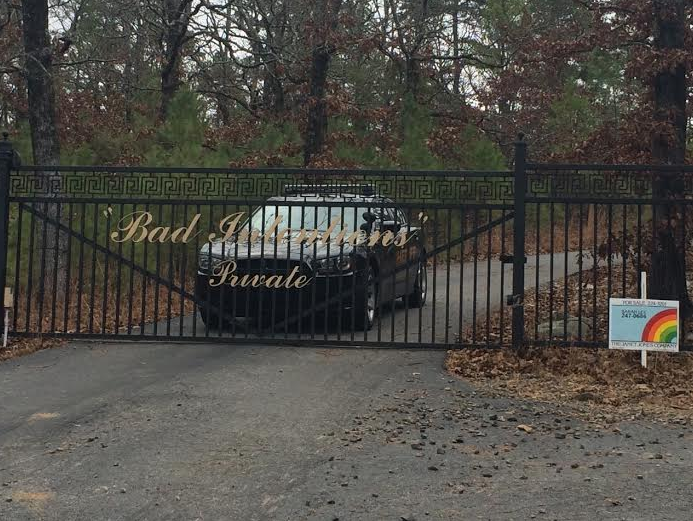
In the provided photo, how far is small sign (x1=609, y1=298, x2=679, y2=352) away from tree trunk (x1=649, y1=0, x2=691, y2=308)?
4.43 feet

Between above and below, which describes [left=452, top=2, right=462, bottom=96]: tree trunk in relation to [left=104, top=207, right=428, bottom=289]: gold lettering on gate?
above

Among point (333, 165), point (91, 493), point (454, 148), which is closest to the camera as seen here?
point (91, 493)

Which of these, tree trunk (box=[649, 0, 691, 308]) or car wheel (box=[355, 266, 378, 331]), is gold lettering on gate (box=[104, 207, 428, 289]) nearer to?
car wheel (box=[355, 266, 378, 331])

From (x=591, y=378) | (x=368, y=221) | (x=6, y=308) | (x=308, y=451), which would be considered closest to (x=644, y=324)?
(x=591, y=378)

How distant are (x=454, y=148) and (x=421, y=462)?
17416mm

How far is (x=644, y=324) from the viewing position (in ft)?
25.6

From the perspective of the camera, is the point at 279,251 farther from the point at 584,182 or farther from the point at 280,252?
the point at 584,182

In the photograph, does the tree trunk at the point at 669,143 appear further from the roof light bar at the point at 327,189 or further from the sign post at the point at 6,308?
the sign post at the point at 6,308

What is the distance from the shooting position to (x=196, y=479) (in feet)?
15.6

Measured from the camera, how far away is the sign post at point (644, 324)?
7738mm

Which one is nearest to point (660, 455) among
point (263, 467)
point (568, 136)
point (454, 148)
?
point (263, 467)

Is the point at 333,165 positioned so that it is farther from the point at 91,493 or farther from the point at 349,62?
the point at 91,493

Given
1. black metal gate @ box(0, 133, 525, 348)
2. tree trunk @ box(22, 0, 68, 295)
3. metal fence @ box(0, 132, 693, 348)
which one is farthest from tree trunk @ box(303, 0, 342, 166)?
black metal gate @ box(0, 133, 525, 348)

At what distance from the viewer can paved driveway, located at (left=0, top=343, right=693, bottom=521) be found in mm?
4367
